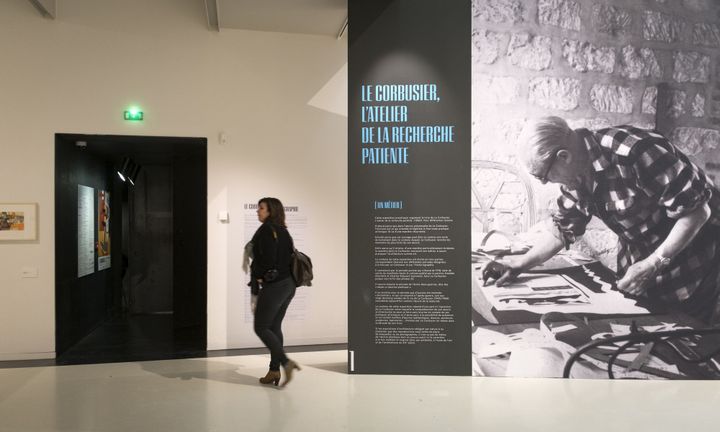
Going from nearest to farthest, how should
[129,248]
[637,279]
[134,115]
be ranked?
[637,279] < [134,115] < [129,248]

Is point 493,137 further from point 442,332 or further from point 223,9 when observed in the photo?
point 223,9

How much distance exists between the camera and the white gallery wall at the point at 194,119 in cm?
602

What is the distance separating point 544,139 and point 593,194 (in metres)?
0.66

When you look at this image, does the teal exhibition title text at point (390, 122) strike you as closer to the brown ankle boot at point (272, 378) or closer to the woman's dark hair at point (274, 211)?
the woman's dark hair at point (274, 211)

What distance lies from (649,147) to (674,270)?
112cm

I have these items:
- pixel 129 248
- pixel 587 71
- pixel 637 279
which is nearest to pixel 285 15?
pixel 587 71

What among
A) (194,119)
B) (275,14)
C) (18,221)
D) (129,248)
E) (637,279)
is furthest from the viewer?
(129,248)

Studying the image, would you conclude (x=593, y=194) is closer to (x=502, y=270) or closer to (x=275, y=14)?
(x=502, y=270)

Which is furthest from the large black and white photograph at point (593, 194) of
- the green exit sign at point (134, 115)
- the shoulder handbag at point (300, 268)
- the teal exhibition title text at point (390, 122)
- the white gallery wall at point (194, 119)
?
the green exit sign at point (134, 115)

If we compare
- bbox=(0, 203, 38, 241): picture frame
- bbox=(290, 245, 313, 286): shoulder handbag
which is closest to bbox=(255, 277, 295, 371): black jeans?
bbox=(290, 245, 313, 286): shoulder handbag

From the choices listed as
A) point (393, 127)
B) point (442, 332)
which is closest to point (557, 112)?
point (393, 127)

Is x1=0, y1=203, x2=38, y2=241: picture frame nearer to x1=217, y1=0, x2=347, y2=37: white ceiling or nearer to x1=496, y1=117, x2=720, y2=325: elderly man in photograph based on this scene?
x1=217, y1=0, x2=347, y2=37: white ceiling

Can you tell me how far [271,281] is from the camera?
4.89 m

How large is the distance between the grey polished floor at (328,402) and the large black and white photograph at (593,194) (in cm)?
39
